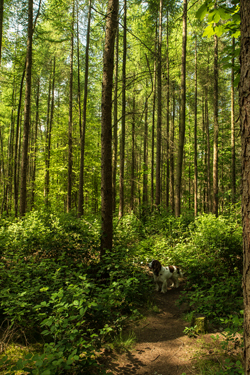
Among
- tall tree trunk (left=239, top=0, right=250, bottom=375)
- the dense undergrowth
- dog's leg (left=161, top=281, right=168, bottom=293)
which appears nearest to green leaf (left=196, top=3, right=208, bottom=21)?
tall tree trunk (left=239, top=0, right=250, bottom=375)

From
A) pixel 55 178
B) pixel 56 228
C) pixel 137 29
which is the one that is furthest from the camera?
pixel 55 178

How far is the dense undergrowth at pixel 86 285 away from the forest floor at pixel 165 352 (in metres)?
0.25

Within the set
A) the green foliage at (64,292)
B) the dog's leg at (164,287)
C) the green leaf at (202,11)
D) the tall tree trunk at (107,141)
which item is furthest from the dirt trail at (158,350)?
the green leaf at (202,11)

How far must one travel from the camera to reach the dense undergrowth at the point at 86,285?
2.77m

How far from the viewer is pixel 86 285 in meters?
3.15

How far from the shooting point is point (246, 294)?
4.82 ft

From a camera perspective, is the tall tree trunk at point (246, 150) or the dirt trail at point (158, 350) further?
the dirt trail at point (158, 350)

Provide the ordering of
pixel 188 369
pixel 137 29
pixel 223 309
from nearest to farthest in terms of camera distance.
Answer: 1. pixel 188 369
2. pixel 223 309
3. pixel 137 29

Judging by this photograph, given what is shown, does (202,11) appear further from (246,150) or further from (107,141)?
(107,141)

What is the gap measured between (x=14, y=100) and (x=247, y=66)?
1932 cm

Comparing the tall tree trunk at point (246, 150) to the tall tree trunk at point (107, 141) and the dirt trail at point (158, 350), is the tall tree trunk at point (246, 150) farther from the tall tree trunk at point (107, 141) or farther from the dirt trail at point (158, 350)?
the tall tree trunk at point (107, 141)

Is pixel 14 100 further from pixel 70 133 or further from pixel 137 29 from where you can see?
pixel 137 29

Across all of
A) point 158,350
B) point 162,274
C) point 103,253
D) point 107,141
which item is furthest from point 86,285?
point 107,141

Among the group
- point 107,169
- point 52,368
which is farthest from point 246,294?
point 107,169
